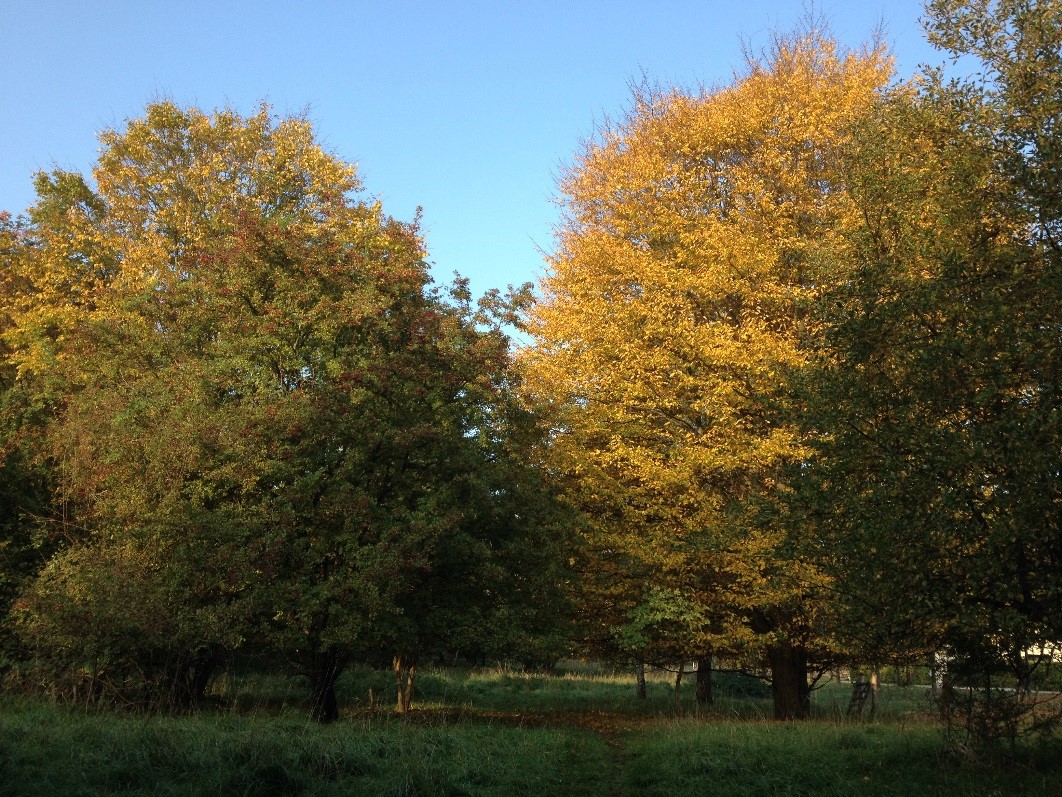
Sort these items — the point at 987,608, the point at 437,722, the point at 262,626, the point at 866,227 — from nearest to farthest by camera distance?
the point at 987,608
the point at 866,227
the point at 262,626
the point at 437,722

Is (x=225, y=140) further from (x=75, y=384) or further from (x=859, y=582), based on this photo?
(x=859, y=582)

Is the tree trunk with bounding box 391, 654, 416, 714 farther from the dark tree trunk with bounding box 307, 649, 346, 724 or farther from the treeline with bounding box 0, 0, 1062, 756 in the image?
the dark tree trunk with bounding box 307, 649, 346, 724

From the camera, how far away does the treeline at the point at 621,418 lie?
10125 mm

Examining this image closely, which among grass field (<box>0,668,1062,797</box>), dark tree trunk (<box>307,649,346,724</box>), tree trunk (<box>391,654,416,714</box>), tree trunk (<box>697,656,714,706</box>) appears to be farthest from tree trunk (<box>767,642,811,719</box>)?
dark tree trunk (<box>307,649,346,724</box>)

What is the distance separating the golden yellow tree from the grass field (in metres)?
3.36

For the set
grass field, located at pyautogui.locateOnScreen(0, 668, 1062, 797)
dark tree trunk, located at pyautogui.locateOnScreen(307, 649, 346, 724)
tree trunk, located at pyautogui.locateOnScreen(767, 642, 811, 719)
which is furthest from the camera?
tree trunk, located at pyautogui.locateOnScreen(767, 642, 811, 719)

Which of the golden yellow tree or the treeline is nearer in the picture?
the treeline

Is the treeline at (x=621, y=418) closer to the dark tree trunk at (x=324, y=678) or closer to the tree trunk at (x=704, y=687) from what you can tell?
the dark tree trunk at (x=324, y=678)

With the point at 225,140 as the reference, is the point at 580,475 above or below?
below

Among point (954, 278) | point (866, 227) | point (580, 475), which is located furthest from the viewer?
point (580, 475)

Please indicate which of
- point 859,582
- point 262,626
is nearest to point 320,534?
point 262,626

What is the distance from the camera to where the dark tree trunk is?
16.5 metres

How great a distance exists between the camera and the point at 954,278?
412 inches

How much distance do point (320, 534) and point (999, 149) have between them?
41.2 ft
